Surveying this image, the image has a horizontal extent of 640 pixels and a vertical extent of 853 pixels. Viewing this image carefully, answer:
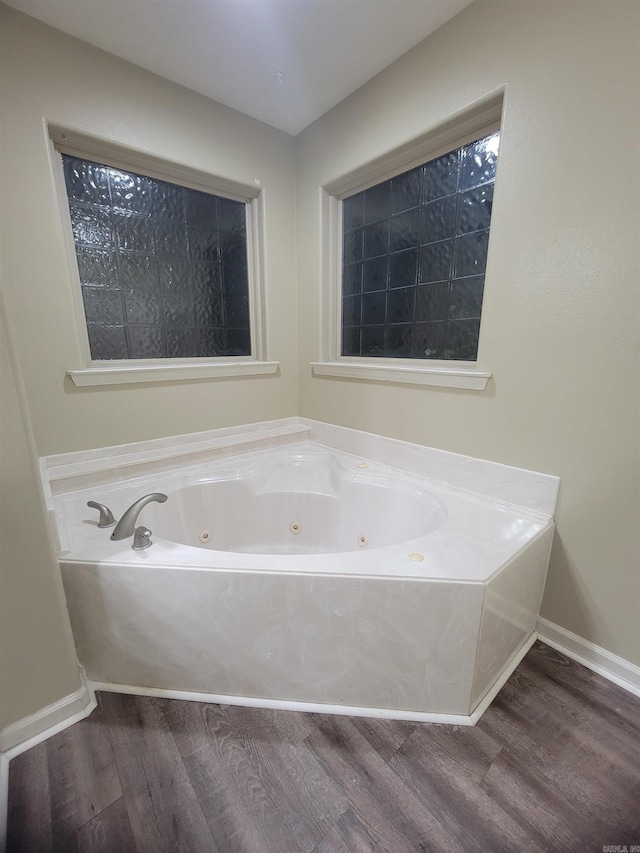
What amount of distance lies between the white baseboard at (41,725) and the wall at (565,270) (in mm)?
1725

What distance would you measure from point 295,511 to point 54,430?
4.13 feet

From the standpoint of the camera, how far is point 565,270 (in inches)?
49.0

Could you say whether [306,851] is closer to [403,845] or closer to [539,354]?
[403,845]

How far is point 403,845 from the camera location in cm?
85

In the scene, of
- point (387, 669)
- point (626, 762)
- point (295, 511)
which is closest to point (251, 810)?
point (387, 669)

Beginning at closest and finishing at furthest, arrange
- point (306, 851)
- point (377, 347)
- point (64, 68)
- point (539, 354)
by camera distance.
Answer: point (306, 851) → point (539, 354) → point (64, 68) → point (377, 347)

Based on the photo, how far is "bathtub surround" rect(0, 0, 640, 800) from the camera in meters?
1.08

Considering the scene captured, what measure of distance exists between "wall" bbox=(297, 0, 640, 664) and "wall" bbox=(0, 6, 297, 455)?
0.94 m

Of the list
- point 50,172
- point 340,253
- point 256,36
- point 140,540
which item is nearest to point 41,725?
point 140,540

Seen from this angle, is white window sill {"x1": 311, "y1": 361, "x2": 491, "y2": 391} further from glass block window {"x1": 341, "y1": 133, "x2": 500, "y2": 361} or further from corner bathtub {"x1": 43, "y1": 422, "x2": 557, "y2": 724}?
corner bathtub {"x1": 43, "y1": 422, "x2": 557, "y2": 724}

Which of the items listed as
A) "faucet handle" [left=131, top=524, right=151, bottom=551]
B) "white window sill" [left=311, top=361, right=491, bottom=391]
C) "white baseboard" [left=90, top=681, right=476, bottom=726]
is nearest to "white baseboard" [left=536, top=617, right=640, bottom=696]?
"white baseboard" [left=90, top=681, right=476, bottom=726]

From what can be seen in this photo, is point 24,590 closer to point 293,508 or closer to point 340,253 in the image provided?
point 293,508

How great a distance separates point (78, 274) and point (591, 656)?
109 inches

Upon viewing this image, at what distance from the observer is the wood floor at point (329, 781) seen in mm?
869
